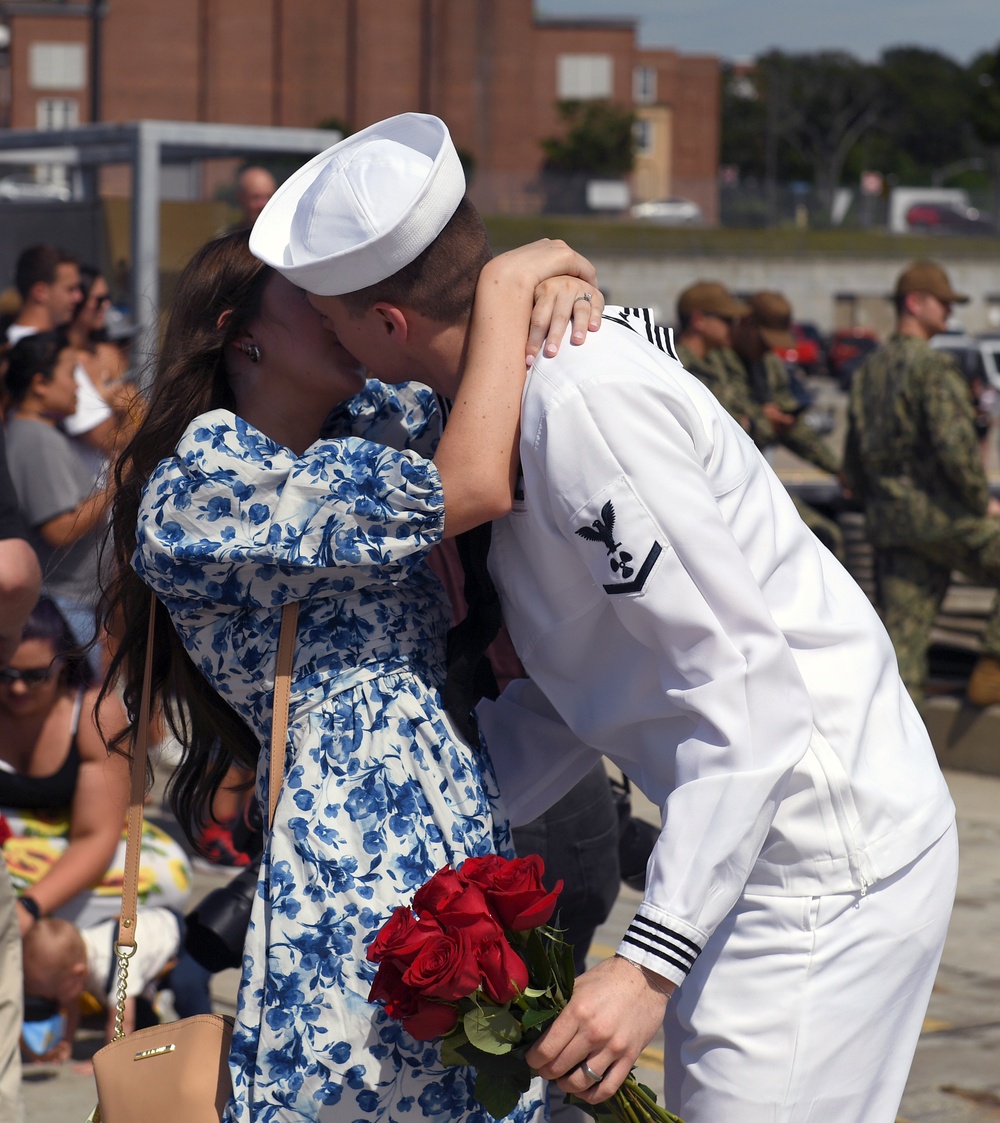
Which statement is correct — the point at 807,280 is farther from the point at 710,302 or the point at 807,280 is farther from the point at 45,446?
the point at 45,446

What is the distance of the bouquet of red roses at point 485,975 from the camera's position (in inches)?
72.9

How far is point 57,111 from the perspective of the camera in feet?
215

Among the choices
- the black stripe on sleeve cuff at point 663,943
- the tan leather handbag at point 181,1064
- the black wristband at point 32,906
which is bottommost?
the black wristband at point 32,906

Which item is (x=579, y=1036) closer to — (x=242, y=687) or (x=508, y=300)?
(x=242, y=687)

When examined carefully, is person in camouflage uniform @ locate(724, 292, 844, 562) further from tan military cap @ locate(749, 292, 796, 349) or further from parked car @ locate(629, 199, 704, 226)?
parked car @ locate(629, 199, 704, 226)

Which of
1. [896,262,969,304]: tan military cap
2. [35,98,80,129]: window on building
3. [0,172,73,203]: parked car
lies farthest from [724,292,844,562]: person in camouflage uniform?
[35,98,80,129]: window on building

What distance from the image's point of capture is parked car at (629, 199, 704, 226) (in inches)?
2347

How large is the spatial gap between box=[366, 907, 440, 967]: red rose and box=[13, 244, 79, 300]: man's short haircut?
586 centimetres

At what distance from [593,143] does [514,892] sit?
68974mm

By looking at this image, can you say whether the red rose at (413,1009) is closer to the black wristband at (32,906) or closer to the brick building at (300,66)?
the black wristband at (32,906)

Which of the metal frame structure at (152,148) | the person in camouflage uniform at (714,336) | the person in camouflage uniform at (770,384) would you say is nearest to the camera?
the metal frame structure at (152,148)

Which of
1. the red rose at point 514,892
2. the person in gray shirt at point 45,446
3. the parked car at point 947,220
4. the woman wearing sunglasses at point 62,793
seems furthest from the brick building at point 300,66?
the red rose at point 514,892

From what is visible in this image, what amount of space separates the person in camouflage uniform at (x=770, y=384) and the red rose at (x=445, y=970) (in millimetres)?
6587

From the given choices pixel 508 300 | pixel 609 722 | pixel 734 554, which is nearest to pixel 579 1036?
pixel 609 722
